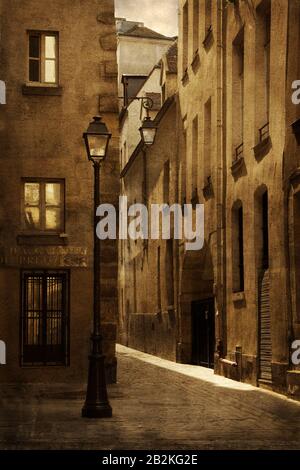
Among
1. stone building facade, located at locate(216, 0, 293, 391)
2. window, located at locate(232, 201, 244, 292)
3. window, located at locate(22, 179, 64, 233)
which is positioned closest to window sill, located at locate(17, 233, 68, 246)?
window, located at locate(22, 179, 64, 233)

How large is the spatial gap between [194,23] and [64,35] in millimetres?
7521

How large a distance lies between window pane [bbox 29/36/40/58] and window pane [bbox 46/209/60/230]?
3374mm

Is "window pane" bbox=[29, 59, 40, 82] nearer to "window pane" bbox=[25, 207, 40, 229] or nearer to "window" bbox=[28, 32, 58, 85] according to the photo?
"window" bbox=[28, 32, 58, 85]

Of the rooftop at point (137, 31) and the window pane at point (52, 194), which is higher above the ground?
the rooftop at point (137, 31)

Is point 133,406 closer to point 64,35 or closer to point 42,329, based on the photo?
point 42,329

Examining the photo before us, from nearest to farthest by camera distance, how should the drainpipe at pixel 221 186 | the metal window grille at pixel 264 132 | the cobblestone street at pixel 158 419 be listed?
the cobblestone street at pixel 158 419 < the metal window grille at pixel 264 132 < the drainpipe at pixel 221 186

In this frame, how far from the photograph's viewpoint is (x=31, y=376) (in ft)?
64.6

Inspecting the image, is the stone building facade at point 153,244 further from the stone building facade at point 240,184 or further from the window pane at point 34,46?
the window pane at point 34,46

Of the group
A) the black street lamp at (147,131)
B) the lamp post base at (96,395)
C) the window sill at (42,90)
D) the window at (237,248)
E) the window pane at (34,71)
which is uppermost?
the window pane at (34,71)

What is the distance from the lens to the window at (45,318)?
1983cm

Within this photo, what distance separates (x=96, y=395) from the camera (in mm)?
13297

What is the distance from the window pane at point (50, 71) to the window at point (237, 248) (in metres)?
4.88

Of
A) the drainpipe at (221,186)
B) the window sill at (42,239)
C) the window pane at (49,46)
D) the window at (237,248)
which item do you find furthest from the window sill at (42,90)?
the window at (237,248)

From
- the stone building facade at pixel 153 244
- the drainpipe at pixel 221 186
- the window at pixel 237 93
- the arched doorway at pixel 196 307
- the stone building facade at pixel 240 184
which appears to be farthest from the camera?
Result: the stone building facade at pixel 153 244
